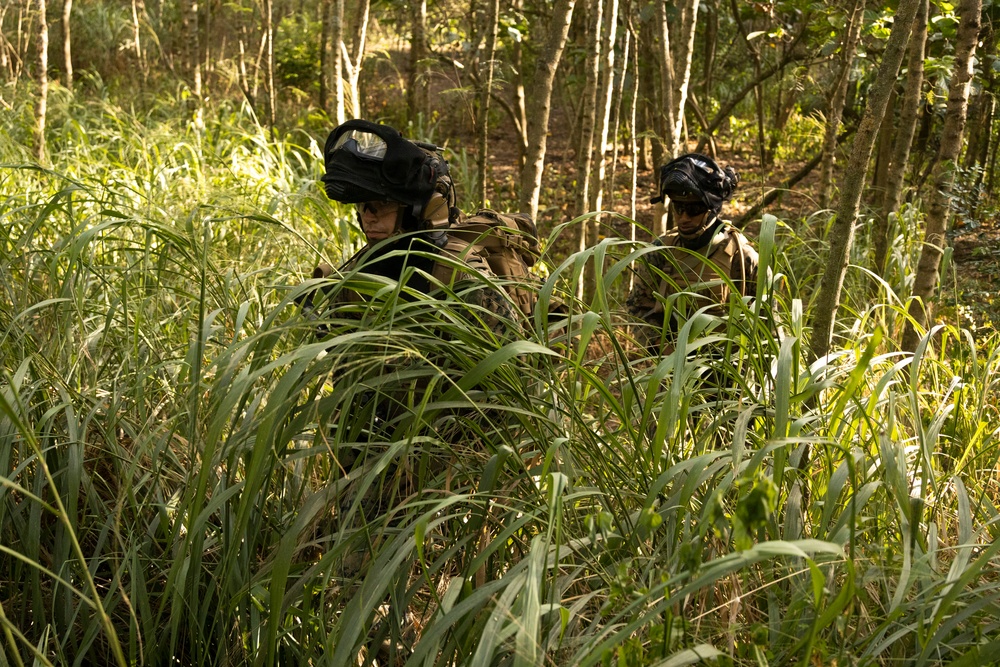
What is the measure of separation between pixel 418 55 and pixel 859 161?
565cm

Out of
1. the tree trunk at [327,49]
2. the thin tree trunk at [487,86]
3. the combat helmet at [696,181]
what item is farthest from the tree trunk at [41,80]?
the combat helmet at [696,181]

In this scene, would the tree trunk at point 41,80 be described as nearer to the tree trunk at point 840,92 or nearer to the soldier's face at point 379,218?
the soldier's face at point 379,218

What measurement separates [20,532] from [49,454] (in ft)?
0.81

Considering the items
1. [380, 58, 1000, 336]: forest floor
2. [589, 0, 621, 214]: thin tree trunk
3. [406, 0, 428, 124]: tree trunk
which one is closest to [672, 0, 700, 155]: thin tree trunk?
[589, 0, 621, 214]: thin tree trunk

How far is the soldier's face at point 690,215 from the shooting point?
346 centimetres

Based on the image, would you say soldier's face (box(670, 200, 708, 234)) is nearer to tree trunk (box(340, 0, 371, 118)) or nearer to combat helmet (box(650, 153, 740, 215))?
combat helmet (box(650, 153, 740, 215))

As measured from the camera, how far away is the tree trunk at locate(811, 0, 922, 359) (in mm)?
2480

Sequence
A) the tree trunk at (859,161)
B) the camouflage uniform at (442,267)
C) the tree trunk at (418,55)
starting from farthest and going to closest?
the tree trunk at (418,55)
the tree trunk at (859,161)
the camouflage uniform at (442,267)

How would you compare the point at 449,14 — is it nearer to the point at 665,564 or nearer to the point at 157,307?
the point at 157,307

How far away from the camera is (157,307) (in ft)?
9.00

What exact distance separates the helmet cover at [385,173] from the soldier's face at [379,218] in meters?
0.06

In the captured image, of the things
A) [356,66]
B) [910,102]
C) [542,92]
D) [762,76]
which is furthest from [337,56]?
[910,102]

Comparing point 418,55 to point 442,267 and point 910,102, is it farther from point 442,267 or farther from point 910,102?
point 442,267

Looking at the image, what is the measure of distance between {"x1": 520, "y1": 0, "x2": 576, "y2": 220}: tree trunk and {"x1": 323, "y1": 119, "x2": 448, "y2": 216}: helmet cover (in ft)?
3.87
